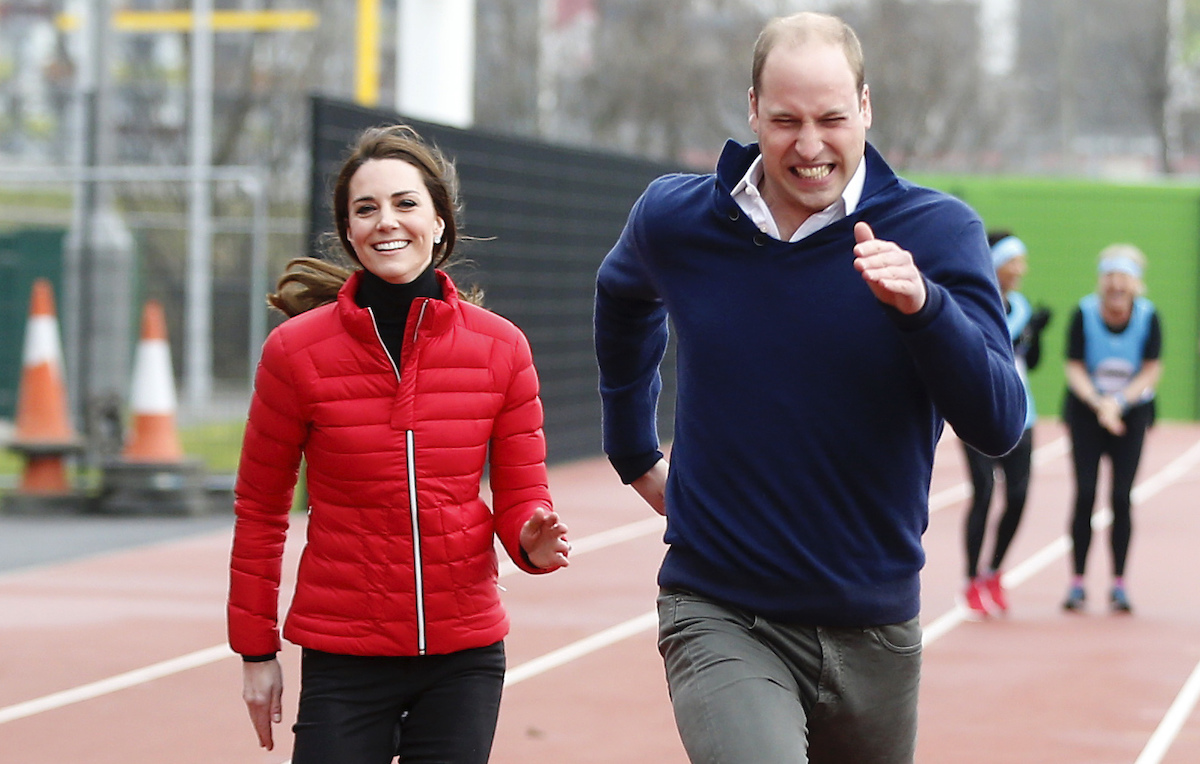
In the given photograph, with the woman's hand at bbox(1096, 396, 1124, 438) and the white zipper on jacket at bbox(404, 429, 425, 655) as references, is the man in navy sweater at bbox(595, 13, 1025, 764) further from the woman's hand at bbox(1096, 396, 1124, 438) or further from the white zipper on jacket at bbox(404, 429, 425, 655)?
the woman's hand at bbox(1096, 396, 1124, 438)

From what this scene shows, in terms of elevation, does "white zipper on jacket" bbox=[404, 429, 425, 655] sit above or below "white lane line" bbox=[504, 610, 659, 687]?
above

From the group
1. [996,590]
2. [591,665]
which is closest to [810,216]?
[591,665]

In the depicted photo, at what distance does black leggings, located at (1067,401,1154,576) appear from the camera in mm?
9883

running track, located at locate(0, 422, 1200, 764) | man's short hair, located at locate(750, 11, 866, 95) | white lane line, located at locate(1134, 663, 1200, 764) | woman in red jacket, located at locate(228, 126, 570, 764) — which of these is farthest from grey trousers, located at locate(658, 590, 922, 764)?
white lane line, located at locate(1134, 663, 1200, 764)

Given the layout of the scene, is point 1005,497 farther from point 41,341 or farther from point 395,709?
point 41,341

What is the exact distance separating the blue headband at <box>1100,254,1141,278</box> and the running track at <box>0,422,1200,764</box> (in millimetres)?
1782

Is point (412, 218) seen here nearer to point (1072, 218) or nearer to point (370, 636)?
Result: point (370, 636)

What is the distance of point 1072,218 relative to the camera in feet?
85.0

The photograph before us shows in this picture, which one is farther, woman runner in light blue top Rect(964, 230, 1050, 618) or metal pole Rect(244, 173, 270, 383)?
metal pole Rect(244, 173, 270, 383)

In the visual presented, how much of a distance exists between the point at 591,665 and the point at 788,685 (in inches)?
186

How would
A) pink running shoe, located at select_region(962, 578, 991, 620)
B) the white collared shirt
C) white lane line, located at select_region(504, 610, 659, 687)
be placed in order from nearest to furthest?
the white collared shirt, white lane line, located at select_region(504, 610, 659, 687), pink running shoe, located at select_region(962, 578, 991, 620)

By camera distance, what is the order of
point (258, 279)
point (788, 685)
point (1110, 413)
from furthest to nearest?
1. point (258, 279)
2. point (1110, 413)
3. point (788, 685)

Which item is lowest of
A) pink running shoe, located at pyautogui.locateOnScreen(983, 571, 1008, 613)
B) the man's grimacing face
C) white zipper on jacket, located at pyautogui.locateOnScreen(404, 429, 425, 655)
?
pink running shoe, located at pyautogui.locateOnScreen(983, 571, 1008, 613)

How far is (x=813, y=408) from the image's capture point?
3.56 metres
